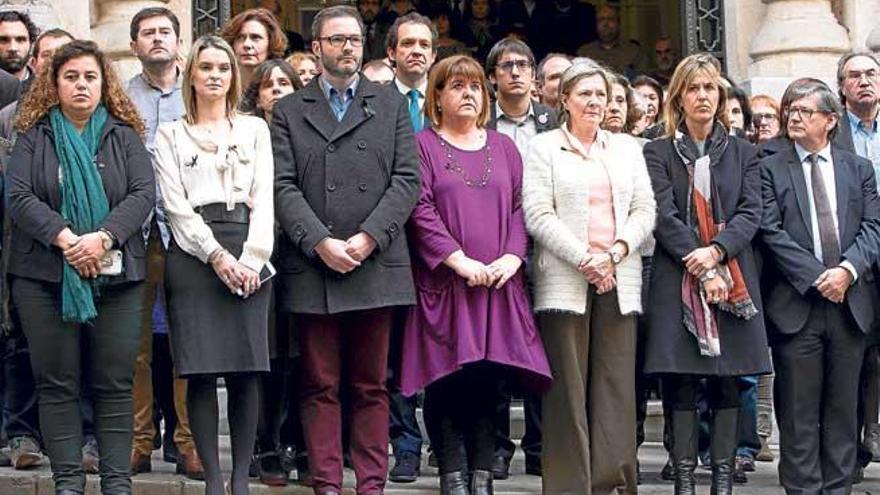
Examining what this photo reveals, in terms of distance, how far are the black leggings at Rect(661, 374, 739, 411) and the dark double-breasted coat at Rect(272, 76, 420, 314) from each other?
53.5 inches

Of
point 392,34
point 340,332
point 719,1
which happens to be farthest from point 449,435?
point 719,1

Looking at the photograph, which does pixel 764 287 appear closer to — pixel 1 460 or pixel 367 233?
pixel 367 233

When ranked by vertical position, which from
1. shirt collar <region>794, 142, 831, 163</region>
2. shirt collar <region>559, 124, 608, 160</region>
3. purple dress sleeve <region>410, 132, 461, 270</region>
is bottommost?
purple dress sleeve <region>410, 132, 461, 270</region>

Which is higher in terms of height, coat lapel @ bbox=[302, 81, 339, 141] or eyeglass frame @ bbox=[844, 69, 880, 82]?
eyeglass frame @ bbox=[844, 69, 880, 82]

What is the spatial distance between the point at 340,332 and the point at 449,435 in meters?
0.66

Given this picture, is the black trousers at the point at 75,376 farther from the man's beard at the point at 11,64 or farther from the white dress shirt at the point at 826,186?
the white dress shirt at the point at 826,186

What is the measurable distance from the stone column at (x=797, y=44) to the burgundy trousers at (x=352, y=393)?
4.42 m

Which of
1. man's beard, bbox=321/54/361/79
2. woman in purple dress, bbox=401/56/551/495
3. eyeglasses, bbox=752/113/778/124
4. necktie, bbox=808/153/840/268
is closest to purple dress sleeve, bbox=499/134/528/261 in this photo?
woman in purple dress, bbox=401/56/551/495

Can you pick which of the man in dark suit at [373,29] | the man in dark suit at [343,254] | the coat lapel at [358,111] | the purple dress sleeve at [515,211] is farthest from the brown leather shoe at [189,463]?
the man in dark suit at [373,29]

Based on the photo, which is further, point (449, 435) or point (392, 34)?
point (392, 34)

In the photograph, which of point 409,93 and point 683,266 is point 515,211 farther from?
point 409,93

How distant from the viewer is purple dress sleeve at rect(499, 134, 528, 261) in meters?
7.89

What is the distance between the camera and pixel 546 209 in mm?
7910

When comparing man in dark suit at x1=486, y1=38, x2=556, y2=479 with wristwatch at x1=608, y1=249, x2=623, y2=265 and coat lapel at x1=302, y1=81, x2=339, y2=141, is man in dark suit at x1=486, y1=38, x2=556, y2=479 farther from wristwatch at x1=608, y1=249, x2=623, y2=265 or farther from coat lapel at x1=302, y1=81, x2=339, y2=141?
coat lapel at x1=302, y1=81, x2=339, y2=141
